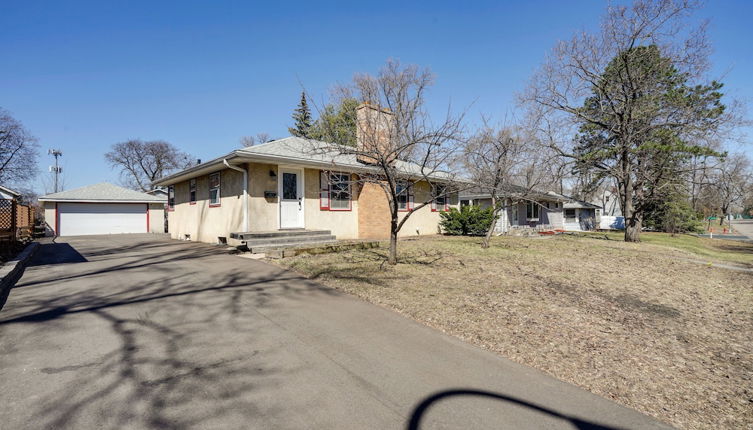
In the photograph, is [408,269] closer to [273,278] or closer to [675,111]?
[273,278]

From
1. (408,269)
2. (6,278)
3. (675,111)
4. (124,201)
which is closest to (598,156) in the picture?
(675,111)

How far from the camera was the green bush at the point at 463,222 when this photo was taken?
17.9 m

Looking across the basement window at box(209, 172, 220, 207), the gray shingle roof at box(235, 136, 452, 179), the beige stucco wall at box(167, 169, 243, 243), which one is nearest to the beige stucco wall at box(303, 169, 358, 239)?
the gray shingle roof at box(235, 136, 452, 179)

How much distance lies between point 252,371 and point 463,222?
51.4ft

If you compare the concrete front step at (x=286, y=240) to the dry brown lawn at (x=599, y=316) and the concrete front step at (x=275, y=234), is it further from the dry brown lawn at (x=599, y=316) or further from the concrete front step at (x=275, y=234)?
the dry brown lawn at (x=599, y=316)

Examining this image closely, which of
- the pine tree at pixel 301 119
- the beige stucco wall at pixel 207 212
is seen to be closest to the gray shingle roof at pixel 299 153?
the beige stucco wall at pixel 207 212

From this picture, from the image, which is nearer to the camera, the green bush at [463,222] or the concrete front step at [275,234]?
the concrete front step at [275,234]

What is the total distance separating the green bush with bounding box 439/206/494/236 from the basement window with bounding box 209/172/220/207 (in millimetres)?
10484

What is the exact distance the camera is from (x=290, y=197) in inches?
477

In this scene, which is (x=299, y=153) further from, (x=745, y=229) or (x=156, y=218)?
(x=745, y=229)

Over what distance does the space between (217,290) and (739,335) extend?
7608 millimetres

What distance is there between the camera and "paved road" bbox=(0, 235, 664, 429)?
2570 mm

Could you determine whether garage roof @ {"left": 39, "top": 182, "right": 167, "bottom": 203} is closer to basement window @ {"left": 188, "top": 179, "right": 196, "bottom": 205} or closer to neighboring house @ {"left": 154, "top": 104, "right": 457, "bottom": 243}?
neighboring house @ {"left": 154, "top": 104, "right": 457, "bottom": 243}

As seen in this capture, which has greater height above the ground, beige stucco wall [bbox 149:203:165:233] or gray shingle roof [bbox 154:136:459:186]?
gray shingle roof [bbox 154:136:459:186]
